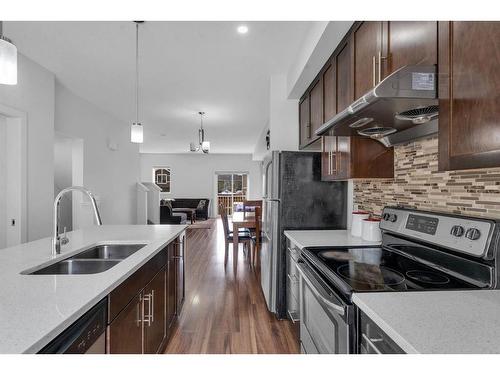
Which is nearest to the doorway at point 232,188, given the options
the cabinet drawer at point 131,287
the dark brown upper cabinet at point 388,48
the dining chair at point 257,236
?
the dining chair at point 257,236

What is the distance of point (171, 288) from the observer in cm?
221

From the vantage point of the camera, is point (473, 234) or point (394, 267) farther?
point (394, 267)

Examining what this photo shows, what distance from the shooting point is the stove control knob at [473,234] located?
3.70 feet

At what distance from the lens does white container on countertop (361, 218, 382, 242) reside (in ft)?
6.45

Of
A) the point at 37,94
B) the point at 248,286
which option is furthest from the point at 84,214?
the point at 248,286

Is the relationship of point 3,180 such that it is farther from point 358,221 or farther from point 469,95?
point 469,95

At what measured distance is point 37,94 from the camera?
3055 mm

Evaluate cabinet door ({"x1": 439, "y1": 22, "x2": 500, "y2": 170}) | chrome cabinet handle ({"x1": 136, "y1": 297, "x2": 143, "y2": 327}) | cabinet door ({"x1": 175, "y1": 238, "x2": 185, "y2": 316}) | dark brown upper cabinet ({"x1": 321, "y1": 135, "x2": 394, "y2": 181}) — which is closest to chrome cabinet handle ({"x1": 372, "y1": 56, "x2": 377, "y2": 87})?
cabinet door ({"x1": 439, "y1": 22, "x2": 500, "y2": 170})

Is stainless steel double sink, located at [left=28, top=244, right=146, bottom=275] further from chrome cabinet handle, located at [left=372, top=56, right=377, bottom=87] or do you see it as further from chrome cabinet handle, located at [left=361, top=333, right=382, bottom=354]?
chrome cabinet handle, located at [left=372, top=56, right=377, bottom=87]

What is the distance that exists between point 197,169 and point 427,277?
10477 mm

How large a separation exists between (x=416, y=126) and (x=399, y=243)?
677 millimetres

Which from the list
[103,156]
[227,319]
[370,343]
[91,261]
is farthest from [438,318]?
[103,156]

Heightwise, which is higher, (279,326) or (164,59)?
(164,59)
